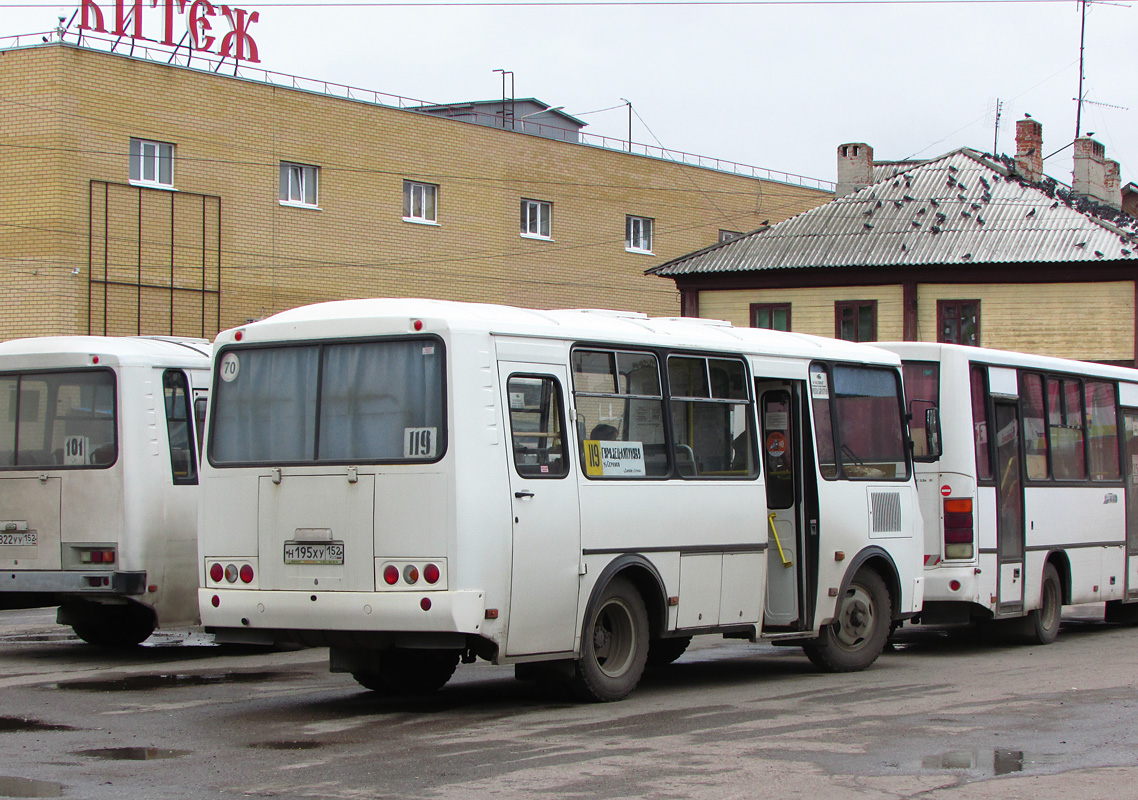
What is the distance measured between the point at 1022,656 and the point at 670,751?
695cm

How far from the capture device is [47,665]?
1366 centimetres

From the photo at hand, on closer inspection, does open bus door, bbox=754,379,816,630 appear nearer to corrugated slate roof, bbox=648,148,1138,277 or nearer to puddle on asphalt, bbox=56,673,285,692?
puddle on asphalt, bbox=56,673,285,692

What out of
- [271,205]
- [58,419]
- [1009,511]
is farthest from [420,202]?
[1009,511]

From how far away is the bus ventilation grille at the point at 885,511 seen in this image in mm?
13219

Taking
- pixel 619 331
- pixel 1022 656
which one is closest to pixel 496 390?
pixel 619 331

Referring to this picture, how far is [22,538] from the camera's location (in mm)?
13766

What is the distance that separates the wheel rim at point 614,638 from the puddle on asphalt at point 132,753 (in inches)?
123

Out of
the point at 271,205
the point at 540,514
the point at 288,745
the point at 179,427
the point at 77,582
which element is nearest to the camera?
the point at 288,745

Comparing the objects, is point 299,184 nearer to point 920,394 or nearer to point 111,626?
point 111,626

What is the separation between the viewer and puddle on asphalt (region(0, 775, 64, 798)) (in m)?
7.46

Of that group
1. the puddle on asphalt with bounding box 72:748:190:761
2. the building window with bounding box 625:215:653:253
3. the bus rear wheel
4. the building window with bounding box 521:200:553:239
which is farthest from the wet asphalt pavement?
the building window with bounding box 625:215:653:253

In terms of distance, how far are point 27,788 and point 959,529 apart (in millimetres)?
9224

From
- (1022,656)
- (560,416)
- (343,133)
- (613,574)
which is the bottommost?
(1022,656)

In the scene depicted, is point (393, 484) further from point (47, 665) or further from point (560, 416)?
point (47, 665)
